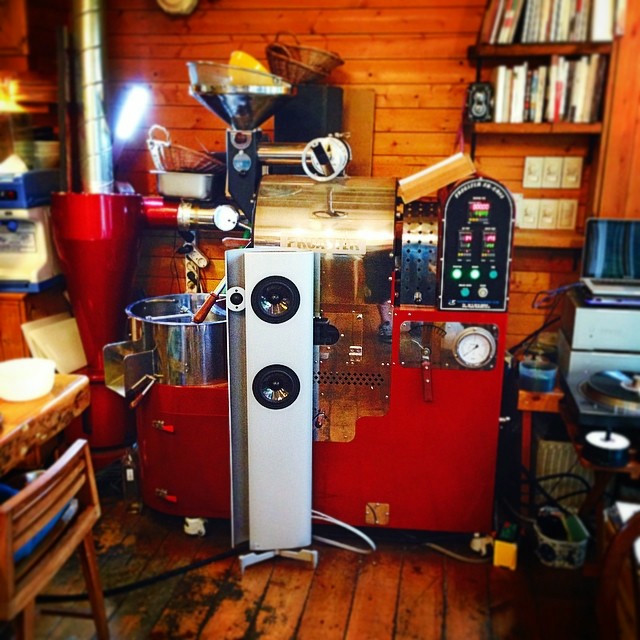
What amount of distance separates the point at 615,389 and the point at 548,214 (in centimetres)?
106

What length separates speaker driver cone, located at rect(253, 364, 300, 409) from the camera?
2.45 meters

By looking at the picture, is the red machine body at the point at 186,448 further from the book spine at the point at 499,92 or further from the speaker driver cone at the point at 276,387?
the book spine at the point at 499,92

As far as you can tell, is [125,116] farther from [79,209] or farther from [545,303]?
[545,303]

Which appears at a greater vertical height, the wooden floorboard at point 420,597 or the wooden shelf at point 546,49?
the wooden shelf at point 546,49

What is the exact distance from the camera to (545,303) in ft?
10.9

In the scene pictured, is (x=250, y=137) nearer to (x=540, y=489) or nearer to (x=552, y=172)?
(x=552, y=172)

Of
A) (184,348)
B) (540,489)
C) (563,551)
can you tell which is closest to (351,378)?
(184,348)

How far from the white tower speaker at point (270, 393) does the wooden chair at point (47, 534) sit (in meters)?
0.63

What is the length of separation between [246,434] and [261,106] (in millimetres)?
1302

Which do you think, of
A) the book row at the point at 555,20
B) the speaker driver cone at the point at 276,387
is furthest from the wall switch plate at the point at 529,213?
the speaker driver cone at the point at 276,387

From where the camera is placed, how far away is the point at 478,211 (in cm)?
246

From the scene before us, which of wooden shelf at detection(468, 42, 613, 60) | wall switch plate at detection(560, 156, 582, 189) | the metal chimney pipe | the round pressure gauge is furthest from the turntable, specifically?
the metal chimney pipe

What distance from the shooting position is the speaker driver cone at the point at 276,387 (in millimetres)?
2445

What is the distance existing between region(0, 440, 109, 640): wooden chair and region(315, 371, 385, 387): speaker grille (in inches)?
37.2
